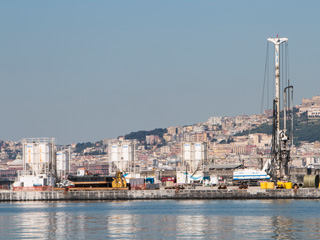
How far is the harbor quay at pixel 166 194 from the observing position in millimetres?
117294

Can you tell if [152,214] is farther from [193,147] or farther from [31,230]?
[193,147]

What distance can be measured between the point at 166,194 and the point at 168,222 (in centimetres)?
4966

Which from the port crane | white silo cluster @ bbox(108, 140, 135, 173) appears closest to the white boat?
the port crane

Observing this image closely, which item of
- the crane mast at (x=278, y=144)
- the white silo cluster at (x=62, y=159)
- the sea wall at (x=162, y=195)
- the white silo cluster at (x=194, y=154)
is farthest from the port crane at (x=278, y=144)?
the white silo cluster at (x=62, y=159)

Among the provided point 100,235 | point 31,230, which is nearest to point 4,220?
point 31,230

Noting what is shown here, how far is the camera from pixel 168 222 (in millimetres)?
77125

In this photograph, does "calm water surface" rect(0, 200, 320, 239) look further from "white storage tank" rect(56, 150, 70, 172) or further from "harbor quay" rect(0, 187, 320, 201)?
"white storage tank" rect(56, 150, 70, 172)

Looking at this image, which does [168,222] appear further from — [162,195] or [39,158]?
[39,158]

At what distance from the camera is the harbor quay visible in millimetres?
117294

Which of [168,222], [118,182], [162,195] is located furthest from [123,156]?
[168,222]

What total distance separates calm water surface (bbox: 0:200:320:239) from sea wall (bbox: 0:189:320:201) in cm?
1422

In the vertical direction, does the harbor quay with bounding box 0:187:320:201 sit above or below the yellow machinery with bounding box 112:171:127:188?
below

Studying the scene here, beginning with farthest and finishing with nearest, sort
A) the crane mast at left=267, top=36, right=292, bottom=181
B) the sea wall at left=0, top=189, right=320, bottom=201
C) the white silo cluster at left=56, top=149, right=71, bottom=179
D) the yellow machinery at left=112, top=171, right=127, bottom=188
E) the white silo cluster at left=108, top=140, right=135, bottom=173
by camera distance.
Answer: the white silo cluster at left=56, top=149, right=71, bottom=179 < the white silo cluster at left=108, top=140, right=135, bottom=173 < the yellow machinery at left=112, top=171, right=127, bottom=188 < the crane mast at left=267, top=36, right=292, bottom=181 < the sea wall at left=0, top=189, right=320, bottom=201

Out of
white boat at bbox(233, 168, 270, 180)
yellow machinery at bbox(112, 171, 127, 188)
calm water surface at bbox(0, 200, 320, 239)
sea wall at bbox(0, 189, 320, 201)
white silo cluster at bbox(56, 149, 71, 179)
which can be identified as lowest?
calm water surface at bbox(0, 200, 320, 239)
